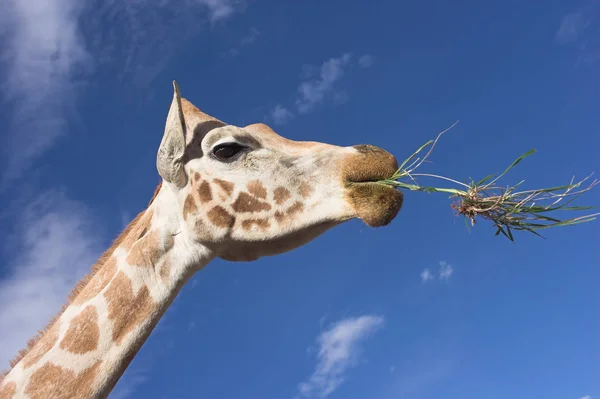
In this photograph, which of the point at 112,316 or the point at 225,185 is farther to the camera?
the point at 225,185

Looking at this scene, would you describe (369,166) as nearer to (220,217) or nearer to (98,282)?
(220,217)

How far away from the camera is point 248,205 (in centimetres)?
572

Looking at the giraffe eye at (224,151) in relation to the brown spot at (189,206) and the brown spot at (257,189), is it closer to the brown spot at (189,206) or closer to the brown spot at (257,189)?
the brown spot at (257,189)

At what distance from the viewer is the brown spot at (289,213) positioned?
5609mm

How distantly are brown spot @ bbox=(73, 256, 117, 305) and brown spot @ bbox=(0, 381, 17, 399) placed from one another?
951 millimetres

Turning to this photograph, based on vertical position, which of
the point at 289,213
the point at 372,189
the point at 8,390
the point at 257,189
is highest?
the point at 372,189

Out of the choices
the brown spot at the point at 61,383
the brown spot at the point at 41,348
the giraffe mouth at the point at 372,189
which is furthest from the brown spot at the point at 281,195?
the brown spot at the point at 41,348

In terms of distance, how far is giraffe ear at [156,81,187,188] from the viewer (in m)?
5.92

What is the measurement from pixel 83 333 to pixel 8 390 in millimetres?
824

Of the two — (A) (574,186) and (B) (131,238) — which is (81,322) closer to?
(B) (131,238)

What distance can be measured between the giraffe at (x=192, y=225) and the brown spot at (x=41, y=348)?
0.01 metres

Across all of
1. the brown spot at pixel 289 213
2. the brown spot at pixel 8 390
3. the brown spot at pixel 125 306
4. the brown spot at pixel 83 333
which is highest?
the brown spot at pixel 289 213

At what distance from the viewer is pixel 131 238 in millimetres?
6145

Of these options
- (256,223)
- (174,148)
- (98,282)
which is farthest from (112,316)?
(174,148)
